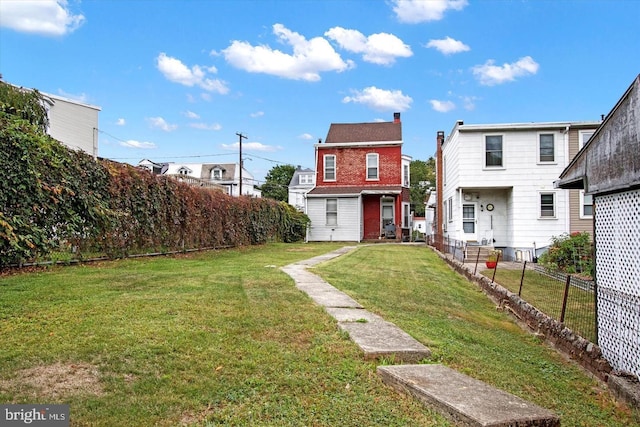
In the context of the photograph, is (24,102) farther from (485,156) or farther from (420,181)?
(420,181)

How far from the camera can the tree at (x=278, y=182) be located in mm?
77719

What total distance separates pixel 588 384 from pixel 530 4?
1333cm

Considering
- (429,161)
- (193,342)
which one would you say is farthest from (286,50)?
(429,161)

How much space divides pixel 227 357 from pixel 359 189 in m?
25.7

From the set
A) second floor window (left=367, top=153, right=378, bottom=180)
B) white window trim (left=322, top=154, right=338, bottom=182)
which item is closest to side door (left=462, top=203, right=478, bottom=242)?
second floor window (left=367, top=153, right=378, bottom=180)

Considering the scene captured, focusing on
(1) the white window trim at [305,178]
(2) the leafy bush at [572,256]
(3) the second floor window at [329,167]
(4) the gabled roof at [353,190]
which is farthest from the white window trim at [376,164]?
(1) the white window trim at [305,178]

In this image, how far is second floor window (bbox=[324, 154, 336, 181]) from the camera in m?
30.5

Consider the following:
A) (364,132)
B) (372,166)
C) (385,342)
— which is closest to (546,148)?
(372,166)

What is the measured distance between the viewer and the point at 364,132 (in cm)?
3170

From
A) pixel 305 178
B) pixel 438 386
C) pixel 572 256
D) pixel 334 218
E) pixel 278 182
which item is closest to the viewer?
pixel 438 386

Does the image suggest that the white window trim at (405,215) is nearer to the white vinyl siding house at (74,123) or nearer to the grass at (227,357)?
the white vinyl siding house at (74,123)

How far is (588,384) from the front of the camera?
507 cm

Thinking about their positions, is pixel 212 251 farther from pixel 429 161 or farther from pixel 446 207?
pixel 429 161

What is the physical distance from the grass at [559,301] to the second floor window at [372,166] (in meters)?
19.0
